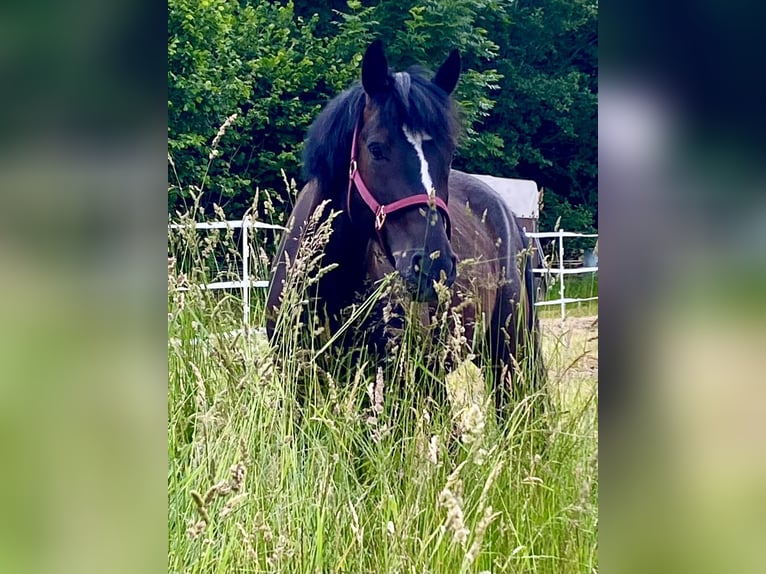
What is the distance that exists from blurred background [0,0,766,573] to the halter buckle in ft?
2.20

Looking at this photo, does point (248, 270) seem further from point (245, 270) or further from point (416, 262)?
point (416, 262)

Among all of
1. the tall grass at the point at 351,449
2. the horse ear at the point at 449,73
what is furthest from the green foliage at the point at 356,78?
the tall grass at the point at 351,449

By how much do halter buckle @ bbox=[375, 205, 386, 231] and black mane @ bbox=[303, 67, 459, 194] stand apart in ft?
0.58

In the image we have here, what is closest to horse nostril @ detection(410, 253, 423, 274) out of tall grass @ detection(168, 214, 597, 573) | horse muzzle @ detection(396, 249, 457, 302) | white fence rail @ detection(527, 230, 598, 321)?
horse muzzle @ detection(396, 249, 457, 302)

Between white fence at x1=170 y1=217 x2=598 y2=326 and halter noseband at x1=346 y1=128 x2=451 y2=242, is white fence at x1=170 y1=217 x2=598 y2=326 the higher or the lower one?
the lower one

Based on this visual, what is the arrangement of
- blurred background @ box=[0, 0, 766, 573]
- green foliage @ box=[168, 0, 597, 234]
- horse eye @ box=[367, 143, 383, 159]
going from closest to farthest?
blurred background @ box=[0, 0, 766, 573]
green foliage @ box=[168, 0, 597, 234]
horse eye @ box=[367, 143, 383, 159]

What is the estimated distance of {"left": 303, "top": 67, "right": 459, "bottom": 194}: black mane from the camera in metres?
2.18

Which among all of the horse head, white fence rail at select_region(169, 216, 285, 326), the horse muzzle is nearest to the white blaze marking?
the horse head

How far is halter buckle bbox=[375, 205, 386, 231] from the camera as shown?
2219mm

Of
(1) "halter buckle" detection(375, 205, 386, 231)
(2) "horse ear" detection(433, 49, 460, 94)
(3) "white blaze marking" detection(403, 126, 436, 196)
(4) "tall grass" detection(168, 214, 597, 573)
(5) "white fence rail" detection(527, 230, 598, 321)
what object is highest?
(2) "horse ear" detection(433, 49, 460, 94)

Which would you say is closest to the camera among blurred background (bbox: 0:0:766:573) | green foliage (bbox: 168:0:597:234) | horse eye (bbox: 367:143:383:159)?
blurred background (bbox: 0:0:766:573)

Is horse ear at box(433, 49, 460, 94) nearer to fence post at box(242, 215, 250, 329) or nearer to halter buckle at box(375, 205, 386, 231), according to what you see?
halter buckle at box(375, 205, 386, 231)

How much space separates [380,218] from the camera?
2.22m
